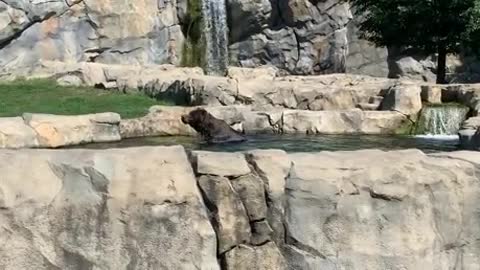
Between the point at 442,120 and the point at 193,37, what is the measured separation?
1268cm

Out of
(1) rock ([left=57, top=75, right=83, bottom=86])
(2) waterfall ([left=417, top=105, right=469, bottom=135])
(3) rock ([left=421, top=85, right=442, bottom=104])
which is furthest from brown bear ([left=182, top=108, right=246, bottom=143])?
(1) rock ([left=57, top=75, right=83, bottom=86])

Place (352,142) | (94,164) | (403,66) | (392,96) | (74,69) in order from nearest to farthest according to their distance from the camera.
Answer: (94,164) → (352,142) → (392,96) → (74,69) → (403,66)

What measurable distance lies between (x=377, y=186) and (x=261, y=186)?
654 mm

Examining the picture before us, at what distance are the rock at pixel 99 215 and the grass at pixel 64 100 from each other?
9.28m

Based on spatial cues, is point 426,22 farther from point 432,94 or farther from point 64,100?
Answer: point 64,100

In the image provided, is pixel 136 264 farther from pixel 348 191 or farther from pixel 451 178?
pixel 451 178

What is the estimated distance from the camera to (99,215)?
12.4 feet

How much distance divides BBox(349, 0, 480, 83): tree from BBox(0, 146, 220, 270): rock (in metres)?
14.6

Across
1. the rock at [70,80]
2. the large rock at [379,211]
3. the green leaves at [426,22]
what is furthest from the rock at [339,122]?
the large rock at [379,211]

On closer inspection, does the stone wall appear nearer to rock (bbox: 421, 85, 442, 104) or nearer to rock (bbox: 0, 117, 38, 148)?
rock (bbox: 0, 117, 38, 148)

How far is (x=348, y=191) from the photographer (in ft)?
13.2

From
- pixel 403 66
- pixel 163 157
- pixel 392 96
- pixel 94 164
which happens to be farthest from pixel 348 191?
pixel 403 66

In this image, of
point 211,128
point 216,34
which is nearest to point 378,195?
point 211,128

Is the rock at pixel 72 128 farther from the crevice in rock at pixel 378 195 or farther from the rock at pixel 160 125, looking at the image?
the crevice in rock at pixel 378 195
